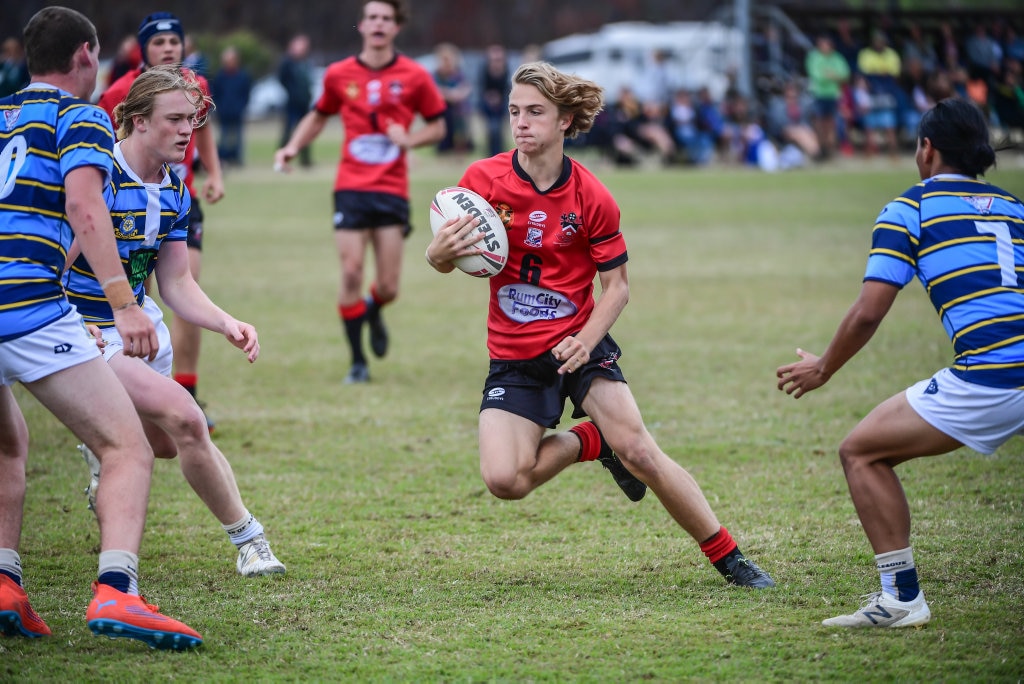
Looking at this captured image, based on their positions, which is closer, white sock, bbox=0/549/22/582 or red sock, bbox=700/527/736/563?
white sock, bbox=0/549/22/582

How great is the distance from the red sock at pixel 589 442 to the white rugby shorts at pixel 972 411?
143 cm

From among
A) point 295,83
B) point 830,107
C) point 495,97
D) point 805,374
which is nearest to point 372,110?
point 805,374

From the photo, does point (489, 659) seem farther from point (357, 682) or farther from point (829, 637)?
point (829, 637)

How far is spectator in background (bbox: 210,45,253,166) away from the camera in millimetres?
26516

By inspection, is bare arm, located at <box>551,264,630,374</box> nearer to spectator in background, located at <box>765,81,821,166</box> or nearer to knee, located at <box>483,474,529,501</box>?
knee, located at <box>483,474,529,501</box>

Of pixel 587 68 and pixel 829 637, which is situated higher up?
pixel 587 68

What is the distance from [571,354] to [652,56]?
3073cm

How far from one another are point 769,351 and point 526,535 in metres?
4.66

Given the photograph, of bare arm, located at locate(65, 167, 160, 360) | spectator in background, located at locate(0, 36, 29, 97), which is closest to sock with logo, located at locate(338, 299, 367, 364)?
bare arm, located at locate(65, 167, 160, 360)

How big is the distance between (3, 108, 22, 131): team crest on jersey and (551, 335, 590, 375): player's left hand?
2063 millimetres

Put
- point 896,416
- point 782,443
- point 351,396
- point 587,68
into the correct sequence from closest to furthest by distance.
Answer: point 896,416 → point 782,443 → point 351,396 → point 587,68

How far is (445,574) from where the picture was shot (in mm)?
4820

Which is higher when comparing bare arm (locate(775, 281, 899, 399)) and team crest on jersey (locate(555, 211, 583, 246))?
team crest on jersey (locate(555, 211, 583, 246))

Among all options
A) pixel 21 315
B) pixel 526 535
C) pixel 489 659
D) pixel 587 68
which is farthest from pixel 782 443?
pixel 587 68
